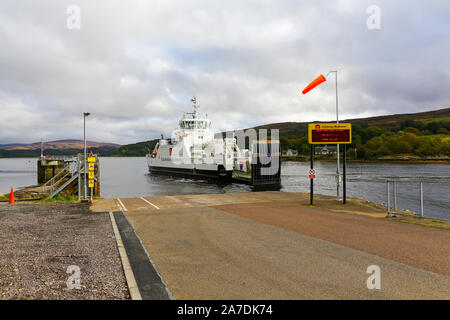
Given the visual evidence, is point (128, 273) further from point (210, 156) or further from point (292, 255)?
point (210, 156)

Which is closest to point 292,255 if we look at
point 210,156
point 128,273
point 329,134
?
point 128,273

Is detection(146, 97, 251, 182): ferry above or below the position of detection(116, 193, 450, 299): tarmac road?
above

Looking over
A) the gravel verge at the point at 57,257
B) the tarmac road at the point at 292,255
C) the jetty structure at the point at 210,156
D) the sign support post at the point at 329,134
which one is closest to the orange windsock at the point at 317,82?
the sign support post at the point at 329,134

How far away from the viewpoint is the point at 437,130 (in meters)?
148

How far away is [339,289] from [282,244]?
2715mm

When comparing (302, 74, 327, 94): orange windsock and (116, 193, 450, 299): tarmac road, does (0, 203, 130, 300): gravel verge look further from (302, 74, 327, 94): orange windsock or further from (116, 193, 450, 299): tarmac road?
(302, 74, 327, 94): orange windsock

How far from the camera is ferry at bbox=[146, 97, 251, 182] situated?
39406 mm

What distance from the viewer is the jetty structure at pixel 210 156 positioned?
35281 mm

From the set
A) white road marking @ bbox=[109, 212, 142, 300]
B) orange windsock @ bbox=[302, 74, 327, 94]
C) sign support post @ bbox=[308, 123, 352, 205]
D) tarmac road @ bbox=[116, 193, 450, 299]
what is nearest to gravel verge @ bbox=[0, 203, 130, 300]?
white road marking @ bbox=[109, 212, 142, 300]

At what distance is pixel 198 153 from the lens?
4609 centimetres

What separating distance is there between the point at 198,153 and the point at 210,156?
3546 mm

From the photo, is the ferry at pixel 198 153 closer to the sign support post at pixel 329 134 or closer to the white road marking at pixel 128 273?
the sign support post at pixel 329 134
